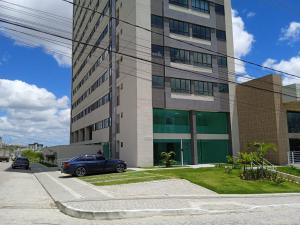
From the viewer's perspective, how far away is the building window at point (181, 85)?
35366mm

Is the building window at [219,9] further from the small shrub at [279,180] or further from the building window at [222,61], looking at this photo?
the small shrub at [279,180]

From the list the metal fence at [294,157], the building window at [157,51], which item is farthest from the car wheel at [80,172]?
the metal fence at [294,157]

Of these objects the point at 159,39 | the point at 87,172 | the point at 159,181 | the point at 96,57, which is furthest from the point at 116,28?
the point at 159,181

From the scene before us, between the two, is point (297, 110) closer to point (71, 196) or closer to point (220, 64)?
point (220, 64)

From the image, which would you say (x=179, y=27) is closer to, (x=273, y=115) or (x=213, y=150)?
(x=273, y=115)

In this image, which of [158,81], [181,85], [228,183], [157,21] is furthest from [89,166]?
[157,21]

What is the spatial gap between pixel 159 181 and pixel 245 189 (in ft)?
15.6

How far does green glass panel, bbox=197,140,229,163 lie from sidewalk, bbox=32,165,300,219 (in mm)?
19417

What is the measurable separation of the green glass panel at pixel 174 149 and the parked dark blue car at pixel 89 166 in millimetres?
8804

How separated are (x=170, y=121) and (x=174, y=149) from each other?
3210mm

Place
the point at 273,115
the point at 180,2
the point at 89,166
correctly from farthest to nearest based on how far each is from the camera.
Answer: the point at 180,2 → the point at 273,115 → the point at 89,166

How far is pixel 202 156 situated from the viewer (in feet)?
123

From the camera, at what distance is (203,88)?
37219 millimetres

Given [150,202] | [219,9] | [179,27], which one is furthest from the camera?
[219,9]
